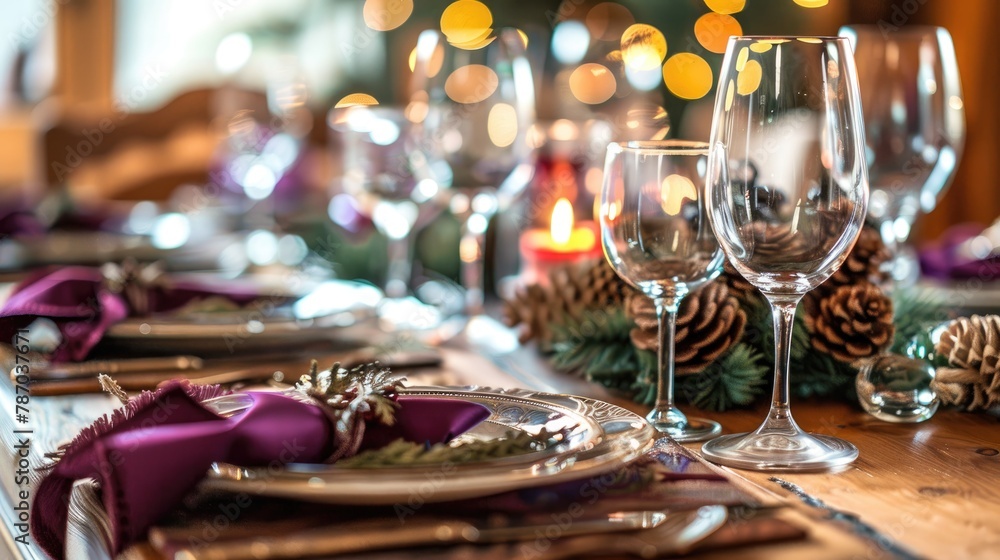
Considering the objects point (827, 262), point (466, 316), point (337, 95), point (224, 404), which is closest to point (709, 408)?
point (827, 262)

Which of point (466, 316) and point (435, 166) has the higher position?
point (435, 166)

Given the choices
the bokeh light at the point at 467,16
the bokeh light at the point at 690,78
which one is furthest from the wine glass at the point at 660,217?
the bokeh light at the point at 467,16

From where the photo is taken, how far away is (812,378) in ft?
2.66

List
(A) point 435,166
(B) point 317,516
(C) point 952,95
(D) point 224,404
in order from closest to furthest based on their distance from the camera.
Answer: (B) point 317,516
(D) point 224,404
(C) point 952,95
(A) point 435,166

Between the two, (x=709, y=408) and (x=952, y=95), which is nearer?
(x=709, y=408)

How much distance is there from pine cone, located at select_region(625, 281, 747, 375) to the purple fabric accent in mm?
536

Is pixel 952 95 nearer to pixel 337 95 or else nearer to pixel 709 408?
pixel 709 408

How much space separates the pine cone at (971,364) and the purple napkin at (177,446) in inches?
14.2

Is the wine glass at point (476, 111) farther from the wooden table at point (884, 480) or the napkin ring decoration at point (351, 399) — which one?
the napkin ring decoration at point (351, 399)

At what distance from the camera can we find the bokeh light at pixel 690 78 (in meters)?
3.75

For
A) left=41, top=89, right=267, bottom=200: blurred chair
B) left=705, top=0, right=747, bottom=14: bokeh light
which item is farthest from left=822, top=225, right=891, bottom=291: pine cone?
left=705, top=0, right=747, bottom=14: bokeh light

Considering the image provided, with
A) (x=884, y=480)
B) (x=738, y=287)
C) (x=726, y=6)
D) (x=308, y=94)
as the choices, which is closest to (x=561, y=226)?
(x=738, y=287)

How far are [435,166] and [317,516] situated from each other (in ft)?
2.33

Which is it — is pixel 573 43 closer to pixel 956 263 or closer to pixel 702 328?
pixel 956 263
